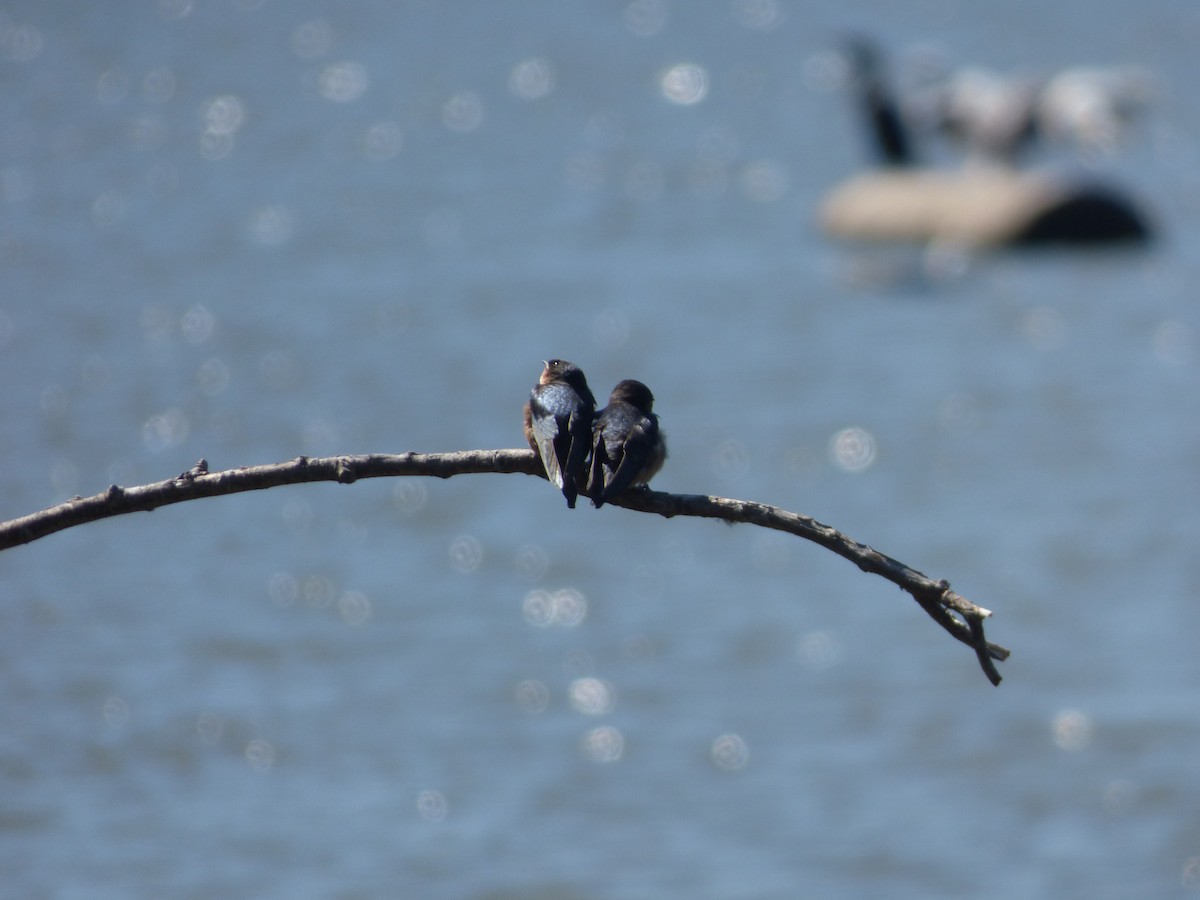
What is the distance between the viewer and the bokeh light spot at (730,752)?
11.5 metres

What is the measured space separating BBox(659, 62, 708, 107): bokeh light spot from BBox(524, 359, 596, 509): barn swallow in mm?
34931

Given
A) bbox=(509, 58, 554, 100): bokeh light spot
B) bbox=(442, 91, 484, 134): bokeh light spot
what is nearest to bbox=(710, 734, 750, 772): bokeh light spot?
bbox=(442, 91, 484, 134): bokeh light spot

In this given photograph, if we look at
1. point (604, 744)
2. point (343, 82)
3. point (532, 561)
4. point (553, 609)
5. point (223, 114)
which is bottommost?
point (604, 744)

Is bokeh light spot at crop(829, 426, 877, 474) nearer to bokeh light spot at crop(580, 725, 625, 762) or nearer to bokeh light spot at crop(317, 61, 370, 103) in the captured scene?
bokeh light spot at crop(580, 725, 625, 762)

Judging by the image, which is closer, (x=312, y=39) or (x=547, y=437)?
(x=547, y=437)

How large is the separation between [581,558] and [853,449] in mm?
3557

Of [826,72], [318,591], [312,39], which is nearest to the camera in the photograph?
[318,591]

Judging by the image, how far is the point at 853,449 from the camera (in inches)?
682

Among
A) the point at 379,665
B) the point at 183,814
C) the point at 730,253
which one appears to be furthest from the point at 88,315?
the point at 183,814

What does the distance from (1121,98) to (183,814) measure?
64.8 feet

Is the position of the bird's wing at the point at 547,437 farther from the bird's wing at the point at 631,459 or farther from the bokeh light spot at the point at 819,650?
the bokeh light spot at the point at 819,650

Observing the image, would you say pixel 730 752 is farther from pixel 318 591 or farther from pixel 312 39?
pixel 312 39

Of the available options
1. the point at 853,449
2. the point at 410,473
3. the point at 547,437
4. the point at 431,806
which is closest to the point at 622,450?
the point at 547,437

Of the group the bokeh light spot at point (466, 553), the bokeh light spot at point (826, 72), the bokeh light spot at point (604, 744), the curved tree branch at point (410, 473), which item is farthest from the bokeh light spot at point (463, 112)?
the curved tree branch at point (410, 473)
